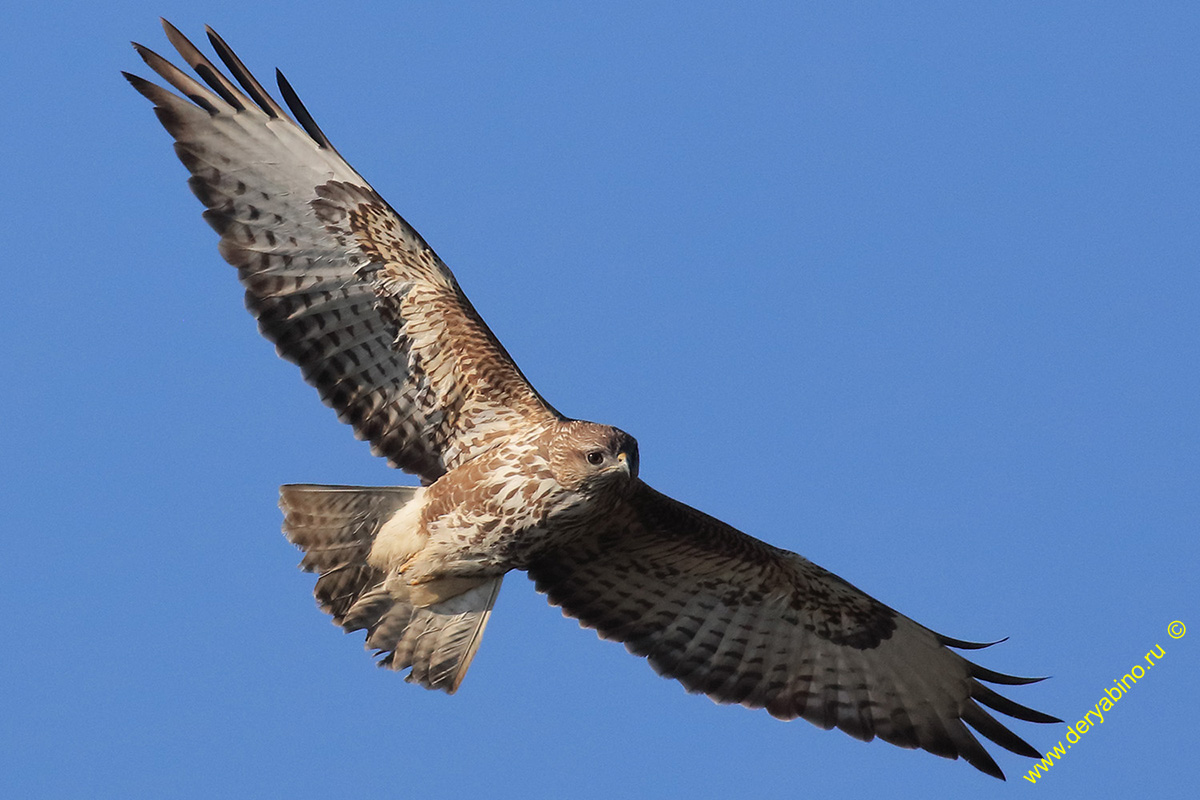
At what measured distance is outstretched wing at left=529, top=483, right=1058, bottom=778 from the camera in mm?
9945

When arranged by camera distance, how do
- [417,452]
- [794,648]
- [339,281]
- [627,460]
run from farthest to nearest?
1. [794,648]
2. [417,452]
3. [339,281]
4. [627,460]

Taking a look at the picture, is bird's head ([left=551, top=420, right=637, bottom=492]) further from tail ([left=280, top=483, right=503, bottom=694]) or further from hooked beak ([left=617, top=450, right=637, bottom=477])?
tail ([left=280, top=483, right=503, bottom=694])

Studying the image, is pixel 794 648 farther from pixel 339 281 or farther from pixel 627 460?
pixel 339 281

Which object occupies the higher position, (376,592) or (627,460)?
(627,460)

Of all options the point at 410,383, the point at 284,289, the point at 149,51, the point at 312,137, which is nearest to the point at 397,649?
the point at 410,383

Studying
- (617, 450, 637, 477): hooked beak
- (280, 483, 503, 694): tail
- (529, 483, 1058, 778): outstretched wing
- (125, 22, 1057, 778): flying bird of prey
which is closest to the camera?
(617, 450, 637, 477): hooked beak

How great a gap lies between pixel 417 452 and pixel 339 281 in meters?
1.07

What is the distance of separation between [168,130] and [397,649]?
316 centimetres

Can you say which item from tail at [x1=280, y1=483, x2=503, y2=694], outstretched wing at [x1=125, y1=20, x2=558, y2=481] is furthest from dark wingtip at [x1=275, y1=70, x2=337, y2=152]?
tail at [x1=280, y1=483, x2=503, y2=694]

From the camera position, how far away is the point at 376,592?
9445 mm

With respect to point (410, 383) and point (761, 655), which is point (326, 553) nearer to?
point (410, 383)

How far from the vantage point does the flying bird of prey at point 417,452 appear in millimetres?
9133

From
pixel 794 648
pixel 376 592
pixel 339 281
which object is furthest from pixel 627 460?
pixel 794 648

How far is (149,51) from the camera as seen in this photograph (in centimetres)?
911
